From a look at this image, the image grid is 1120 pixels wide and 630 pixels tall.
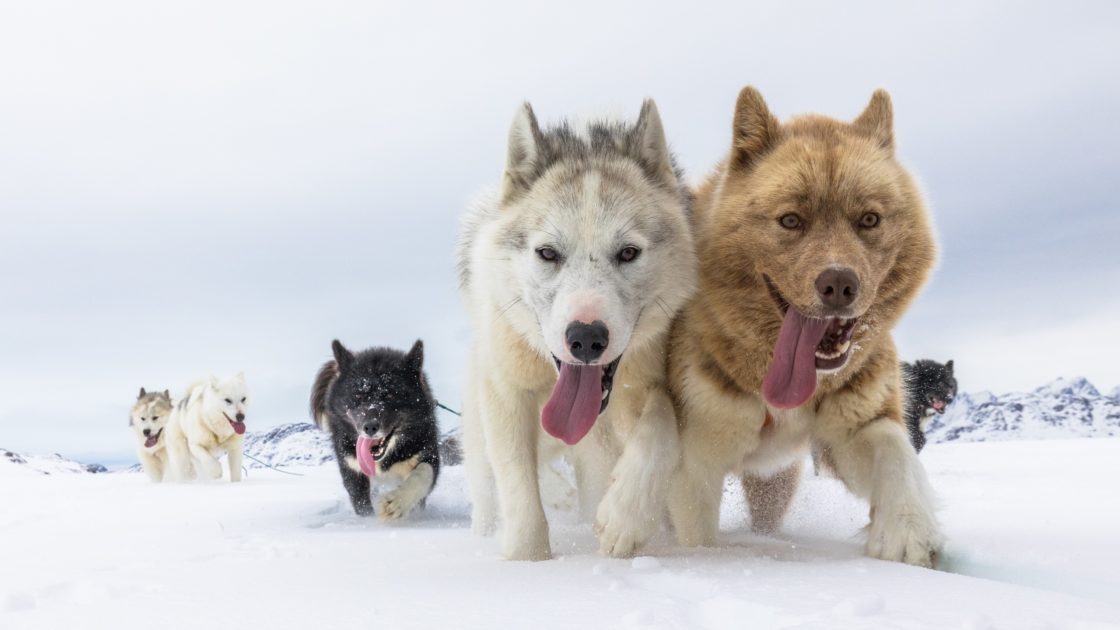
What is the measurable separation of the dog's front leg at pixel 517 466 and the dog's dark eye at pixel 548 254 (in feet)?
2.17

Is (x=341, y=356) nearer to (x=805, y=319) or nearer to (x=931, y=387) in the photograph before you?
(x=805, y=319)

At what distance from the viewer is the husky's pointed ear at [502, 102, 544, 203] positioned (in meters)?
3.70

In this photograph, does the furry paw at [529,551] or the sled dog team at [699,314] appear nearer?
the sled dog team at [699,314]

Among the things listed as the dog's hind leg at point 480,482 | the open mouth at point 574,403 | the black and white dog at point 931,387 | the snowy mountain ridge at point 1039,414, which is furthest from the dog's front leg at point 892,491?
the snowy mountain ridge at point 1039,414

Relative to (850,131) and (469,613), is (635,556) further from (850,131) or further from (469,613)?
(850,131)

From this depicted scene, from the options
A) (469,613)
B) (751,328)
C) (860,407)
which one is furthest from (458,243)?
(469,613)

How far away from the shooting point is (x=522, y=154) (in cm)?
373

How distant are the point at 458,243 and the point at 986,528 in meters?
3.08

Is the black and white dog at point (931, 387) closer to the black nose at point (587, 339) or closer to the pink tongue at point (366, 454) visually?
the pink tongue at point (366, 454)

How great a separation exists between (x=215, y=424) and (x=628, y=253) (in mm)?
9324

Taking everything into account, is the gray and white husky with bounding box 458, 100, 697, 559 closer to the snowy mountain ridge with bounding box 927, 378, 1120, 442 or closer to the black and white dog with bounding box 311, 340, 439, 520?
the black and white dog with bounding box 311, 340, 439, 520

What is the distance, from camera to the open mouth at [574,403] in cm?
325

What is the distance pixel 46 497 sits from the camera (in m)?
7.73

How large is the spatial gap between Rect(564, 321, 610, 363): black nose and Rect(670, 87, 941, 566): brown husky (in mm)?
677
